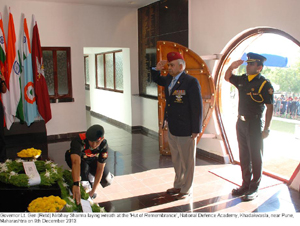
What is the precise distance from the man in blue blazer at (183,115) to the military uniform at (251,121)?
53 centimetres

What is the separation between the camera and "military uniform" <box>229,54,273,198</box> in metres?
3.17

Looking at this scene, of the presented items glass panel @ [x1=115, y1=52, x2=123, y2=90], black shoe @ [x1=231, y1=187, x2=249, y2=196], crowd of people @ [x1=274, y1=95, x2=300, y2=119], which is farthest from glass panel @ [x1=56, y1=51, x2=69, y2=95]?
crowd of people @ [x1=274, y1=95, x2=300, y2=119]

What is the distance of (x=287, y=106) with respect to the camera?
6.53m

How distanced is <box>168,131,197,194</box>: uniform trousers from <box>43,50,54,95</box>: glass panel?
383cm

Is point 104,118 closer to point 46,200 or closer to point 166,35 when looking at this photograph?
point 166,35

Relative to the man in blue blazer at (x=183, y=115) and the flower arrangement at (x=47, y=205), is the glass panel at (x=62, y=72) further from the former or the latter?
the flower arrangement at (x=47, y=205)

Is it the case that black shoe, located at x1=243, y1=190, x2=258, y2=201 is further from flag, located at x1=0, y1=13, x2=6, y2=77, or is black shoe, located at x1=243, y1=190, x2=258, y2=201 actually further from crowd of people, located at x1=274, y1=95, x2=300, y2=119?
flag, located at x1=0, y1=13, x2=6, y2=77

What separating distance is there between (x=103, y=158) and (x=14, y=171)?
762 mm

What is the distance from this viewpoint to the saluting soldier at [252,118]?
316 cm

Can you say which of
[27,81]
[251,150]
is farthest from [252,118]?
[27,81]

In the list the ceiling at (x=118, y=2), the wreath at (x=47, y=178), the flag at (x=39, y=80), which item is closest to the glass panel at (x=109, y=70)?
the ceiling at (x=118, y=2)

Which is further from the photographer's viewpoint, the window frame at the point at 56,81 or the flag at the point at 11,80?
the window frame at the point at 56,81

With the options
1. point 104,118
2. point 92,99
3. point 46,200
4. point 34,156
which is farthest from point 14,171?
point 92,99

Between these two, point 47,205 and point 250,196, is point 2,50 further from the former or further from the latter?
point 250,196
